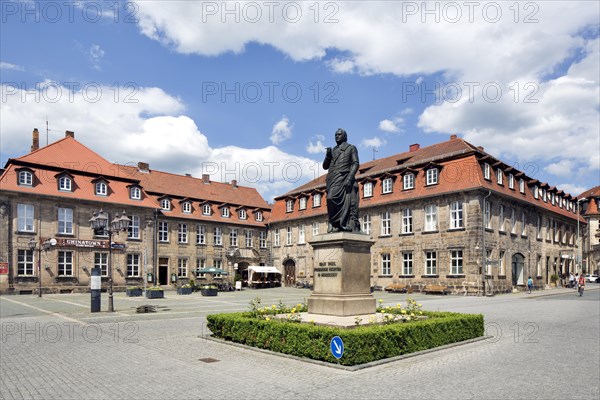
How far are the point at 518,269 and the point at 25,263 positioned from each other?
39.3 meters

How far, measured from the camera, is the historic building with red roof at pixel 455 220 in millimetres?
33656

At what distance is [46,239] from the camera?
36938 mm

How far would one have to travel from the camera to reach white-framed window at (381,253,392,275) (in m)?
39.7

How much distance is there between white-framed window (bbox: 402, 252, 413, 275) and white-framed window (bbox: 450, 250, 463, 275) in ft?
12.9

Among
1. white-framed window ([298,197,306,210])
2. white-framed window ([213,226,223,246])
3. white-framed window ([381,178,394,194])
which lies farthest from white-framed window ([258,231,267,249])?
white-framed window ([381,178,394,194])

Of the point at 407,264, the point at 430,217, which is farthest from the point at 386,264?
the point at 430,217

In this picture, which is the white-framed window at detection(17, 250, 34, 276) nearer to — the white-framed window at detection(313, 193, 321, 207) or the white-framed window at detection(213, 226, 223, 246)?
the white-framed window at detection(213, 226, 223, 246)

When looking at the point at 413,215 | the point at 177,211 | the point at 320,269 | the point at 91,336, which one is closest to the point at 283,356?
the point at 320,269

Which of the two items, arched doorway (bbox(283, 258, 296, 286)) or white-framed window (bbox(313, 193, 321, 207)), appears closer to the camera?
white-framed window (bbox(313, 193, 321, 207))

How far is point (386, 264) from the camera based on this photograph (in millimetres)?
40094

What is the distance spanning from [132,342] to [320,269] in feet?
18.0

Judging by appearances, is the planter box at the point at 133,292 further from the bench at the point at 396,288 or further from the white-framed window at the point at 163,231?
the bench at the point at 396,288

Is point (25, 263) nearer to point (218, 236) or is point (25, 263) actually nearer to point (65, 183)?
point (65, 183)

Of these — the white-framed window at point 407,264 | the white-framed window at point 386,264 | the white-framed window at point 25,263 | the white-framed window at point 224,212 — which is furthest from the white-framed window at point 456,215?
the white-framed window at point 25,263
